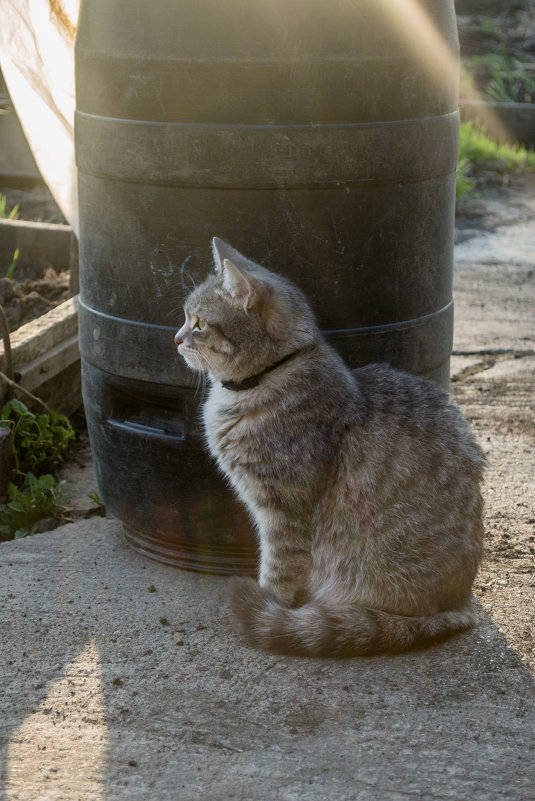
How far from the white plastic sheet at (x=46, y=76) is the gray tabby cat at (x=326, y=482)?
1.24m

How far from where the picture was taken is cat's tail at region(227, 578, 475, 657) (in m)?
2.46

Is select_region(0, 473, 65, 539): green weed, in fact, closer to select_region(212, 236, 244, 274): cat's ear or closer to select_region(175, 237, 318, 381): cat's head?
select_region(175, 237, 318, 381): cat's head

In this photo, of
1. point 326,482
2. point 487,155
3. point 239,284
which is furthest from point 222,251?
point 487,155

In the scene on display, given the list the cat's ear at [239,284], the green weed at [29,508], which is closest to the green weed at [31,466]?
the green weed at [29,508]

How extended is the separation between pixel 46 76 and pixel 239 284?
62.3 inches

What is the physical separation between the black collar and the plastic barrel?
0.55ft

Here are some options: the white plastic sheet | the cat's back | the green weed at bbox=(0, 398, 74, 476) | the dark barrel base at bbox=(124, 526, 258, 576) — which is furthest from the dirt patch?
the cat's back

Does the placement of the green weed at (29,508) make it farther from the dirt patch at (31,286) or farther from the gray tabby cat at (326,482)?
the dirt patch at (31,286)

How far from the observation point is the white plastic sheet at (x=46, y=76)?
130 inches

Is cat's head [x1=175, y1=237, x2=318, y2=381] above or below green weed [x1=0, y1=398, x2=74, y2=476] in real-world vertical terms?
above

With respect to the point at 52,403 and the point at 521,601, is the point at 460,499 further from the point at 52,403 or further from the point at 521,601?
the point at 52,403

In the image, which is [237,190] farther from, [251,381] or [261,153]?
[251,381]

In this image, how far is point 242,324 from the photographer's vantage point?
99.7 inches

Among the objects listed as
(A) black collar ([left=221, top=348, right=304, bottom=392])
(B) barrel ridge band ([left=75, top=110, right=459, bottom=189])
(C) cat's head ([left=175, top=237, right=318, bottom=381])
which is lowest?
(A) black collar ([left=221, top=348, right=304, bottom=392])
